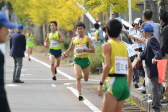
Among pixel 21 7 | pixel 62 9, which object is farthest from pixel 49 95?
pixel 21 7

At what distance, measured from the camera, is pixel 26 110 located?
1079 cm

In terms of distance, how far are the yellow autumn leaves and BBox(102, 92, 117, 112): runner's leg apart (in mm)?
9895

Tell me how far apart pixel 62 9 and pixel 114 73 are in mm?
23704

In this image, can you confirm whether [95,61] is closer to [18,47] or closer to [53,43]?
[53,43]

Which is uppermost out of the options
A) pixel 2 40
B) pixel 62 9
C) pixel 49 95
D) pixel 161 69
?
pixel 62 9

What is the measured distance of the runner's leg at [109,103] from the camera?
7246 millimetres

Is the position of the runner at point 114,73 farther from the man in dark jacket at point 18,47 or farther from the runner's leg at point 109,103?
the man in dark jacket at point 18,47

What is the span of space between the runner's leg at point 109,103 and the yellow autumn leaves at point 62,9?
989cm

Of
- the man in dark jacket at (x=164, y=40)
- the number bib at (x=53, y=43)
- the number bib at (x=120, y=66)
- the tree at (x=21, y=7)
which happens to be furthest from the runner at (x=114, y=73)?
the tree at (x=21, y=7)

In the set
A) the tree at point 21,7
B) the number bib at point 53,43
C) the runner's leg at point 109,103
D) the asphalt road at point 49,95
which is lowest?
the asphalt road at point 49,95

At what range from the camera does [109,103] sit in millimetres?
7262

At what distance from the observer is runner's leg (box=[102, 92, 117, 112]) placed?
285 inches

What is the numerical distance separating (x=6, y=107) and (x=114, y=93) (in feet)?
7.50

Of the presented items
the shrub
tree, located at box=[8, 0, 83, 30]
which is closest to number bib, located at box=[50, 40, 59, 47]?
the shrub
